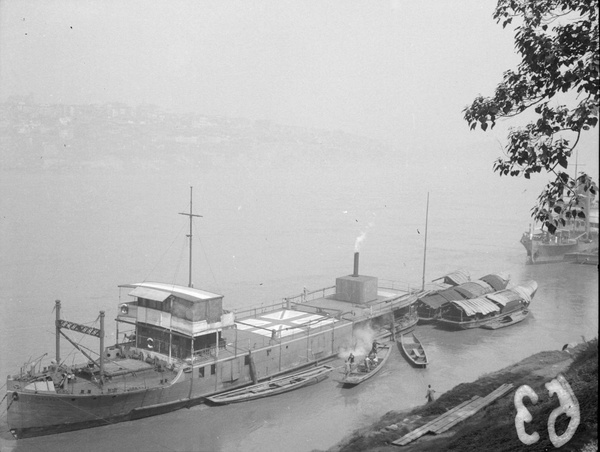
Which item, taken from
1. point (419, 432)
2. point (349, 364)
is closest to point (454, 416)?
point (419, 432)

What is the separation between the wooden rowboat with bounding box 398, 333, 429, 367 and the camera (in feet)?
96.9

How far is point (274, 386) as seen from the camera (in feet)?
83.6

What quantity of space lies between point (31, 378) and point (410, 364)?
16763mm

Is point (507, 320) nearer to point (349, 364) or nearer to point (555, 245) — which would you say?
point (349, 364)

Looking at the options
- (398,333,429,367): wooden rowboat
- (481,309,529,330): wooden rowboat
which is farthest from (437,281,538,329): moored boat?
(398,333,429,367): wooden rowboat

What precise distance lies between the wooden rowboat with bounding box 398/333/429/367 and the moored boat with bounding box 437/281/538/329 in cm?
388

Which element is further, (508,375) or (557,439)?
(508,375)

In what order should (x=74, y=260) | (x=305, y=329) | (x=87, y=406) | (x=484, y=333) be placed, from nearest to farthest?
(x=87, y=406), (x=305, y=329), (x=484, y=333), (x=74, y=260)

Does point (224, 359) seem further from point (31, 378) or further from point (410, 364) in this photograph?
point (410, 364)

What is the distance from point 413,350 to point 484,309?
8072 mm

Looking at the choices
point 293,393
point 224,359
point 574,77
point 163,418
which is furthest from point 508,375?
point 574,77

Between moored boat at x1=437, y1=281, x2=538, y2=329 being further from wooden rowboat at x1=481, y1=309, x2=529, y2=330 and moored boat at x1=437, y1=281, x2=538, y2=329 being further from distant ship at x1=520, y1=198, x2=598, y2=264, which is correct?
distant ship at x1=520, y1=198, x2=598, y2=264

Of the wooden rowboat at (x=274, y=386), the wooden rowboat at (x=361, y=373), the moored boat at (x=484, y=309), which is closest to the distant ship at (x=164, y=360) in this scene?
the wooden rowboat at (x=274, y=386)

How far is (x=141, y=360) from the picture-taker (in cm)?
2516
